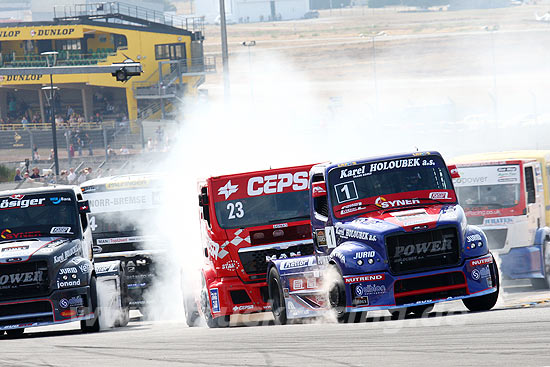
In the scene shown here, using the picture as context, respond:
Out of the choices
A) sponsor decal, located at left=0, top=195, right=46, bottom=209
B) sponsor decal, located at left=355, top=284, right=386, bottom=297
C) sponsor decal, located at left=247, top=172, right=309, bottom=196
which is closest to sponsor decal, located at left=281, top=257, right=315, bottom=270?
sponsor decal, located at left=355, top=284, right=386, bottom=297

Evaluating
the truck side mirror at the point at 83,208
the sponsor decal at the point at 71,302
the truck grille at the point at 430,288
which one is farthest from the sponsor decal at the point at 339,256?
the truck side mirror at the point at 83,208

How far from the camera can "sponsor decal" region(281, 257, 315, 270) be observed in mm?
12312

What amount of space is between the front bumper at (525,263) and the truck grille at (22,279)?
30.5 feet

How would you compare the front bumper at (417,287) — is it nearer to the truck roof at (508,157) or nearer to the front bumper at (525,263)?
the front bumper at (525,263)

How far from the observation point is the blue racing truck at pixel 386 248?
10.7 meters

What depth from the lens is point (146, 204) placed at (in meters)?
18.9

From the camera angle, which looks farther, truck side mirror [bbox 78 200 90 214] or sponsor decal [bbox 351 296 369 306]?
truck side mirror [bbox 78 200 90 214]

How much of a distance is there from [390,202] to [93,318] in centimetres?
527

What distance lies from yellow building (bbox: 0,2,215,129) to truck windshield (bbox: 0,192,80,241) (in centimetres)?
4847

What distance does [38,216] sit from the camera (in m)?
14.7

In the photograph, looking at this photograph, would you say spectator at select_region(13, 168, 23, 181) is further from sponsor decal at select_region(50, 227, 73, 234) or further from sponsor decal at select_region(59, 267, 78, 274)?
sponsor decal at select_region(59, 267, 78, 274)

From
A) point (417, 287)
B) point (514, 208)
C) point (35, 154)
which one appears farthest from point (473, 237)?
point (35, 154)

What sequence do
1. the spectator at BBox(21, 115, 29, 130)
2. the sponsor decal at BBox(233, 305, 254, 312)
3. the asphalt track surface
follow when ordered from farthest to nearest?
the spectator at BBox(21, 115, 29, 130) → the sponsor decal at BBox(233, 305, 254, 312) → the asphalt track surface

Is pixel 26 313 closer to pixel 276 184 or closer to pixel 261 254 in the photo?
pixel 261 254
